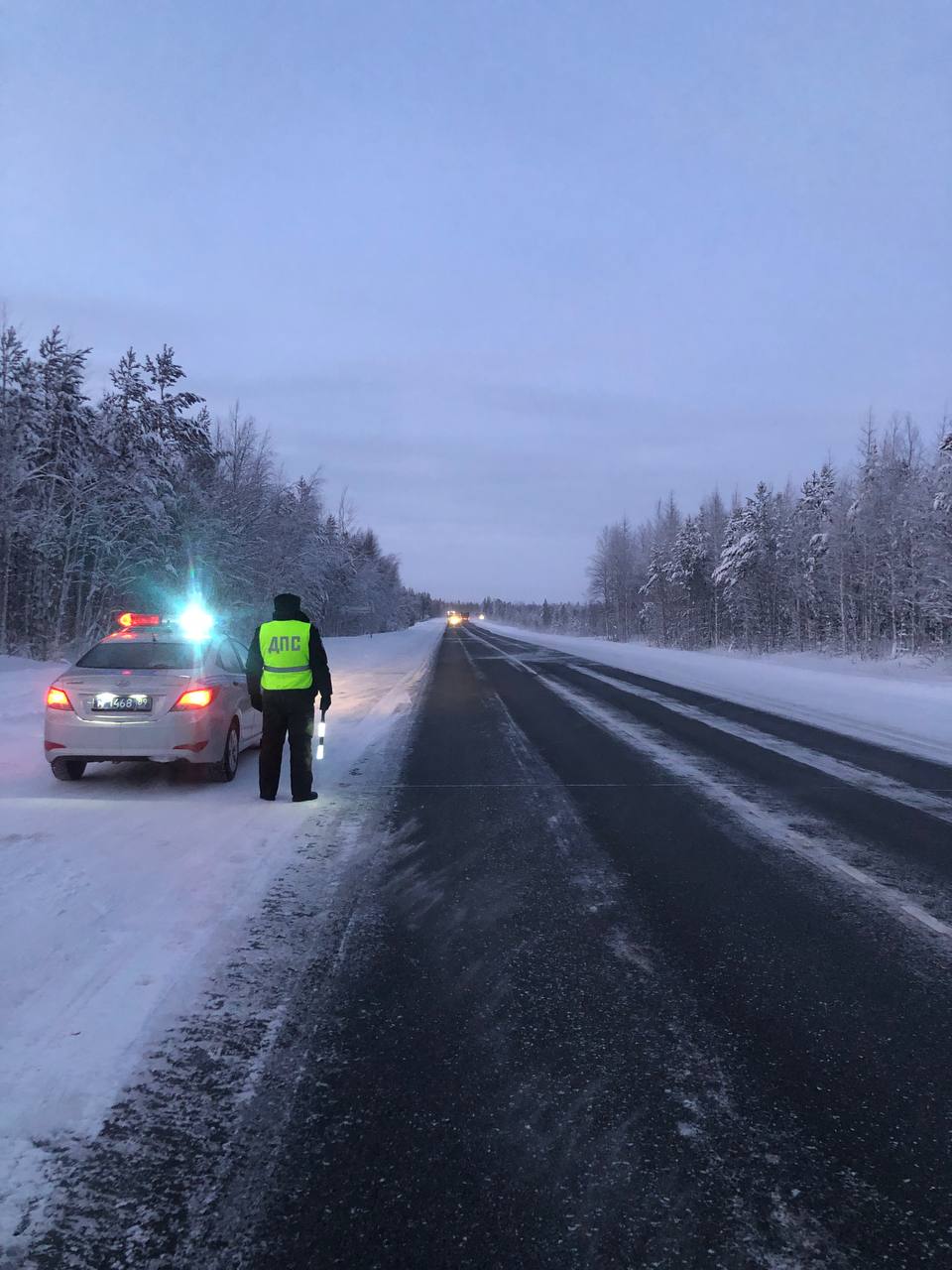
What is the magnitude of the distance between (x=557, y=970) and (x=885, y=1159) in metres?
1.50

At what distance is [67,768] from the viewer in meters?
7.05

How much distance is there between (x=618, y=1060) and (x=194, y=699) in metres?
5.23

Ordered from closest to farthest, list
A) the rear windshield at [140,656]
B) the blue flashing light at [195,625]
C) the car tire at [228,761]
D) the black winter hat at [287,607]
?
the black winter hat at [287,607] → the rear windshield at [140,656] → the car tire at [228,761] → the blue flashing light at [195,625]

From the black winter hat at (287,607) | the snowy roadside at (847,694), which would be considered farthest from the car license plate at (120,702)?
the snowy roadside at (847,694)

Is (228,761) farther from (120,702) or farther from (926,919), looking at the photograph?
(926,919)

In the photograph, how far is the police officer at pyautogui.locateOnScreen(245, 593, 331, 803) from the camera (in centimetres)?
652

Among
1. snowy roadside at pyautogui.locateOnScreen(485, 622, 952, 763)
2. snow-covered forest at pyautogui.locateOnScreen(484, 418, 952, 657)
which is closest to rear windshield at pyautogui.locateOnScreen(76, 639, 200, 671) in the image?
snowy roadside at pyautogui.locateOnScreen(485, 622, 952, 763)

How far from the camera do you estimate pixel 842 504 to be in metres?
45.6

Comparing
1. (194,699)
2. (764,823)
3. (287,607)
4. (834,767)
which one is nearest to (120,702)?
(194,699)

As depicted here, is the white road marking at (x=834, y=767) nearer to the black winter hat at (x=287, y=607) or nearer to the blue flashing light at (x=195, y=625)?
the black winter hat at (x=287, y=607)

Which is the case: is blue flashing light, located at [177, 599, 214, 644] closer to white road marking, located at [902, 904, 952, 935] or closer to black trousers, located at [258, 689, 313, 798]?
black trousers, located at [258, 689, 313, 798]

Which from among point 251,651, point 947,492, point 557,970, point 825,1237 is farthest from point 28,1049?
point 947,492

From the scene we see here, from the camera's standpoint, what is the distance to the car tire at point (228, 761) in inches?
283

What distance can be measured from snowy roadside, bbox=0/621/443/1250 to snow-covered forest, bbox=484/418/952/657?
107 feet
